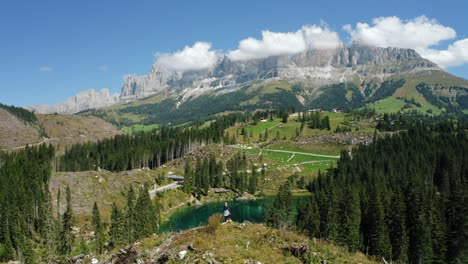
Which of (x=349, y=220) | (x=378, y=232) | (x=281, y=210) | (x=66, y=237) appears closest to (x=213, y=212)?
(x=281, y=210)

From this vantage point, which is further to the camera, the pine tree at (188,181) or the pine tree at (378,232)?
the pine tree at (188,181)

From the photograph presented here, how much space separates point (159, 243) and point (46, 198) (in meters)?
101

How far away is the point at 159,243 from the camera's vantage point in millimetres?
30797

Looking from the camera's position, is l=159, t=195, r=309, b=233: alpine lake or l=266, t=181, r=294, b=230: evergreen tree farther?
l=159, t=195, r=309, b=233: alpine lake

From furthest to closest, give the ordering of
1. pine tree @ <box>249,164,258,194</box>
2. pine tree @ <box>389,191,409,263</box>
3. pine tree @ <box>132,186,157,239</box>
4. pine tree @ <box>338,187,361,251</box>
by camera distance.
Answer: pine tree @ <box>249,164,258,194</box> → pine tree @ <box>132,186,157,239</box> → pine tree @ <box>338,187,361,251</box> → pine tree @ <box>389,191,409,263</box>

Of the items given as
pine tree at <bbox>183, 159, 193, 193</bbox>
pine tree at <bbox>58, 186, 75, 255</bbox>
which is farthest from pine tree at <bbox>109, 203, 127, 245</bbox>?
pine tree at <bbox>183, 159, 193, 193</bbox>

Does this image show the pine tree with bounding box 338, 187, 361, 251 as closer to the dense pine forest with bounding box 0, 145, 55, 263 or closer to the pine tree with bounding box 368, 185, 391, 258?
the pine tree with bounding box 368, 185, 391, 258

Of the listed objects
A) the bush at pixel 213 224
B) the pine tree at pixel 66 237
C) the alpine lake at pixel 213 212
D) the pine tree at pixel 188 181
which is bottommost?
the alpine lake at pixel 213 212

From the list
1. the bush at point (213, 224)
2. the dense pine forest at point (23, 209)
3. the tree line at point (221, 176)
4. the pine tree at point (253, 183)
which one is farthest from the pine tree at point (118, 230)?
the pine tree at point (253, 183)

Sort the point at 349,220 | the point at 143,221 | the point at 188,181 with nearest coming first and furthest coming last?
the point at 349,220 → the point at 143,221 → the point at 188,181

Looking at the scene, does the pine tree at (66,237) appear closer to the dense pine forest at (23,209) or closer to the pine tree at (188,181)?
the dense pine forest at (23,209)

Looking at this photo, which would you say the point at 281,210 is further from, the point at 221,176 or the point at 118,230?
the point at 221,176

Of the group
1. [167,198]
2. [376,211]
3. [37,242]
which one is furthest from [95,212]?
[376,211]

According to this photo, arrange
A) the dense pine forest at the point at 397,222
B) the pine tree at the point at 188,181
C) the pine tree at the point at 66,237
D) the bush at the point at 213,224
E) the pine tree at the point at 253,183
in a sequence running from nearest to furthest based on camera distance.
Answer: the bush at the point at 213,224
the dense pine forest at the point at 397,222
the pine tree at the point at 66,237
the pine tree at the point at 188,181
the pine tree at the point at 253,183
